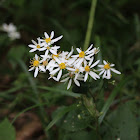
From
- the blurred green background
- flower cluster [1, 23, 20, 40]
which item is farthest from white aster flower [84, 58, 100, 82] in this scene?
flower cluster [1, 23, 20, 40]

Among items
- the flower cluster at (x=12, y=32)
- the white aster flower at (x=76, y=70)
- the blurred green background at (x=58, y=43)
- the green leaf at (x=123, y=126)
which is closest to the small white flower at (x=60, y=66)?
the white aster flower at (x=76, y=70)


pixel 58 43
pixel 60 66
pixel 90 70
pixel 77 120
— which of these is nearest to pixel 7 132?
pixel 77 120

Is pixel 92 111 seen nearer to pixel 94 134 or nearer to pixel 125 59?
pixel 94 134

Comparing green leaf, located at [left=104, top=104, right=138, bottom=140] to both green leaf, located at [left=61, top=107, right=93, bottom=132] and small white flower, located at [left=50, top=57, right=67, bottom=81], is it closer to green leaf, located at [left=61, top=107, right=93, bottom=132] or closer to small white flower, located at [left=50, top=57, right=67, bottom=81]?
green leaf, located at [left=61, top=107, right=93, bottom=132]

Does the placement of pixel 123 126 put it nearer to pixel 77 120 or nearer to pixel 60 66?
pixel 77 120

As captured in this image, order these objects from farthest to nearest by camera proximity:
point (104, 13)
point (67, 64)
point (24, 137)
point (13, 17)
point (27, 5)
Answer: point (13, 17) → point (27, 5) → point (104, 13) → point (24, 137) → point (67, 64)

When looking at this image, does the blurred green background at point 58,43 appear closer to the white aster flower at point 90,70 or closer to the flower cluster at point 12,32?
the flower cluster at point 12,32

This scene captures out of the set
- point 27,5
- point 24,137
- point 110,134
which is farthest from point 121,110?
point 27,5
